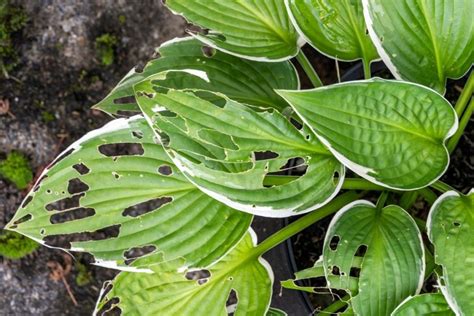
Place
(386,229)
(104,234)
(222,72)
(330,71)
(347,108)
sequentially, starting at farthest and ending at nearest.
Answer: (104,234)
(330,71)
(222,72)
(386,229)
(347,108)

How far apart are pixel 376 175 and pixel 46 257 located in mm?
1013

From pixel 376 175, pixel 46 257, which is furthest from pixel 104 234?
pixel 376 175

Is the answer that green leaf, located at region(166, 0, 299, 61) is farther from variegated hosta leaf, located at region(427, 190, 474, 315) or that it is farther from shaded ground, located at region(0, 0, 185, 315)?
shaded ground, located at region(0, 0, 185, 315)

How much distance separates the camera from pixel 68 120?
1549 mm

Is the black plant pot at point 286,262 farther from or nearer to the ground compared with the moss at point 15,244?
farther from the ground

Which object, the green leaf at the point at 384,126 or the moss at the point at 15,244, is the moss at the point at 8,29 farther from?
the green leaf at the point at 384,126

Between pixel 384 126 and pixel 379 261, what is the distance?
21cm

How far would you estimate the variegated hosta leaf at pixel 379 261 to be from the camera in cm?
88

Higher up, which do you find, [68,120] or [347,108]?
[347,108]

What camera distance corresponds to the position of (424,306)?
2.81ft

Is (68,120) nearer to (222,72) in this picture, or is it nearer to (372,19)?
(222,72)

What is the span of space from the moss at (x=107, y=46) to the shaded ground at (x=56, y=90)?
13mm

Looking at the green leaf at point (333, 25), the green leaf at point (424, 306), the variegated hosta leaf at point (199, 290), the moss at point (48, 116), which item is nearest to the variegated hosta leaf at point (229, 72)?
the green leaf at point (333, 25)

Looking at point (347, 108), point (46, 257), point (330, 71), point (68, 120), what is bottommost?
point (46, 257)
